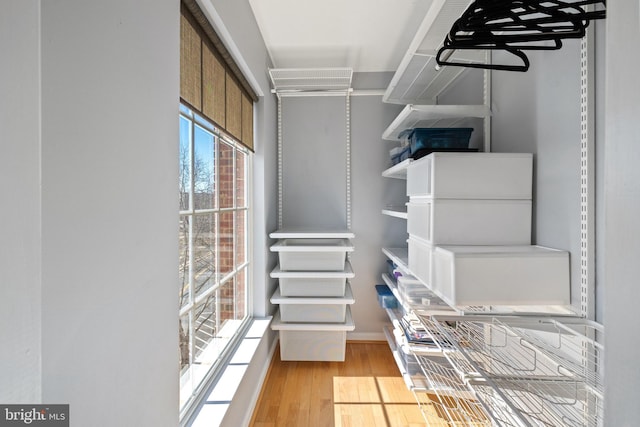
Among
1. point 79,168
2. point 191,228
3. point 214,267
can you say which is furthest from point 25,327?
point 214,267

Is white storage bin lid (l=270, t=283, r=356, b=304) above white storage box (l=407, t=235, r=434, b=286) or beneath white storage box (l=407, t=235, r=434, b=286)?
beneath

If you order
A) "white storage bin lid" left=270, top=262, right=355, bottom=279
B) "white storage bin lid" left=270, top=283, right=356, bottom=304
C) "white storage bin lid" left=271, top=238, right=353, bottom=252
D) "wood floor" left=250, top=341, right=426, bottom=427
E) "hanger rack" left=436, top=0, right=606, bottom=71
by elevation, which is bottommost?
"wood floor" left=250, top=341, right=426, bottom=427

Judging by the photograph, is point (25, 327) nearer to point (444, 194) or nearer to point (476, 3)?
point (476, 3)

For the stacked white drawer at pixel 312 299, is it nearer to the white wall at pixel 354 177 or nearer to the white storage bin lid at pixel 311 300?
the white storage bin lid at pixel 311 300

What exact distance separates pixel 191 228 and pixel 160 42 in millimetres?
670

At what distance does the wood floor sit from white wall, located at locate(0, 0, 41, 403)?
1.72 m

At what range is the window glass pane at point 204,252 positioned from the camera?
1287 millimetres

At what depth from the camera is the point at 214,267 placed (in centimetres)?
151

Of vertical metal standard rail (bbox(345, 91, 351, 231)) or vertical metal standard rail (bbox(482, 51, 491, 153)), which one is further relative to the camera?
vertical metal standard rail (bbox(345, 91, 351, 231))

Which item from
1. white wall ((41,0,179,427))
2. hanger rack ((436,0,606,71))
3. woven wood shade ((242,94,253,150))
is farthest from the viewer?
woven wood shade ((242,94,253,150))

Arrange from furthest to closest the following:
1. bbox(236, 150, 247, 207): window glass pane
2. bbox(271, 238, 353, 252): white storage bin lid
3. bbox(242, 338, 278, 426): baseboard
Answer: bbox(271, 238, 353, 252): white storage bin lid, bbox(236, 150, 247, 207): window glass pane, bbox(242, 338, 278, 426): baseboard

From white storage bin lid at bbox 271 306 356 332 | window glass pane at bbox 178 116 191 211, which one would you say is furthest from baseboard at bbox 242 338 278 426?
window glass pane at bbox 178 116 191 211

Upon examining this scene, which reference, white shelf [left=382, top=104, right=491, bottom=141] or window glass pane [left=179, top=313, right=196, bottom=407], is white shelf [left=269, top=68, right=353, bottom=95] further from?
window glass pane [left=179, top=313, right=196, bottom=407]

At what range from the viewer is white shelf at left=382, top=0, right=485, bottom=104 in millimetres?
1215
